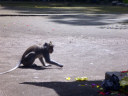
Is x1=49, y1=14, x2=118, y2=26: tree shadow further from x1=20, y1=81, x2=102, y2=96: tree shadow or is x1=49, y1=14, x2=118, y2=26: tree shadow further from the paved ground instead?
x1=20, y1=81, x2=102, y2=96: tree shadow

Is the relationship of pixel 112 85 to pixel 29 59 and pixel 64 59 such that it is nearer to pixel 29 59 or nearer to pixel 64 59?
pixel 29 59

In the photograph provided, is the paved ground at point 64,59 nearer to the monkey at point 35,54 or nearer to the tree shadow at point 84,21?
the monkey at point 35,54

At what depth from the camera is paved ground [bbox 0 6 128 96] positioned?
649 cm

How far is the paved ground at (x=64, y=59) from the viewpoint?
21.3 ft

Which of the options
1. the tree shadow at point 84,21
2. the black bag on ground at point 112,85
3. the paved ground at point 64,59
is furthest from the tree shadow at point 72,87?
the tree shadow at point 84,21

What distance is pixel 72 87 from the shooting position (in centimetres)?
659

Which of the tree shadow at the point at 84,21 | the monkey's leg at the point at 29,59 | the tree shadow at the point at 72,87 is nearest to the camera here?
the tree shadow at the point at 72,87

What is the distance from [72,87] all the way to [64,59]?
133 inches

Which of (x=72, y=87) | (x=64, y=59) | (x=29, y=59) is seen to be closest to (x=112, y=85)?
(x=72, y=87)

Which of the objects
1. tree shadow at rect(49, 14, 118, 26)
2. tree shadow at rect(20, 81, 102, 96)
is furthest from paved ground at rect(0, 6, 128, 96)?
tree shadow at rect(49, 14, 118, 26)

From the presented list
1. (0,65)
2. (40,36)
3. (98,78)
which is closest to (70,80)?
(98,78)

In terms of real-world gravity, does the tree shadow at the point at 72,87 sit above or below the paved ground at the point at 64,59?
above

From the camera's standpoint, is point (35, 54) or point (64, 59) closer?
point (35, 54)

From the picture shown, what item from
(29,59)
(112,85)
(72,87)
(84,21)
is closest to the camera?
(112,85)
